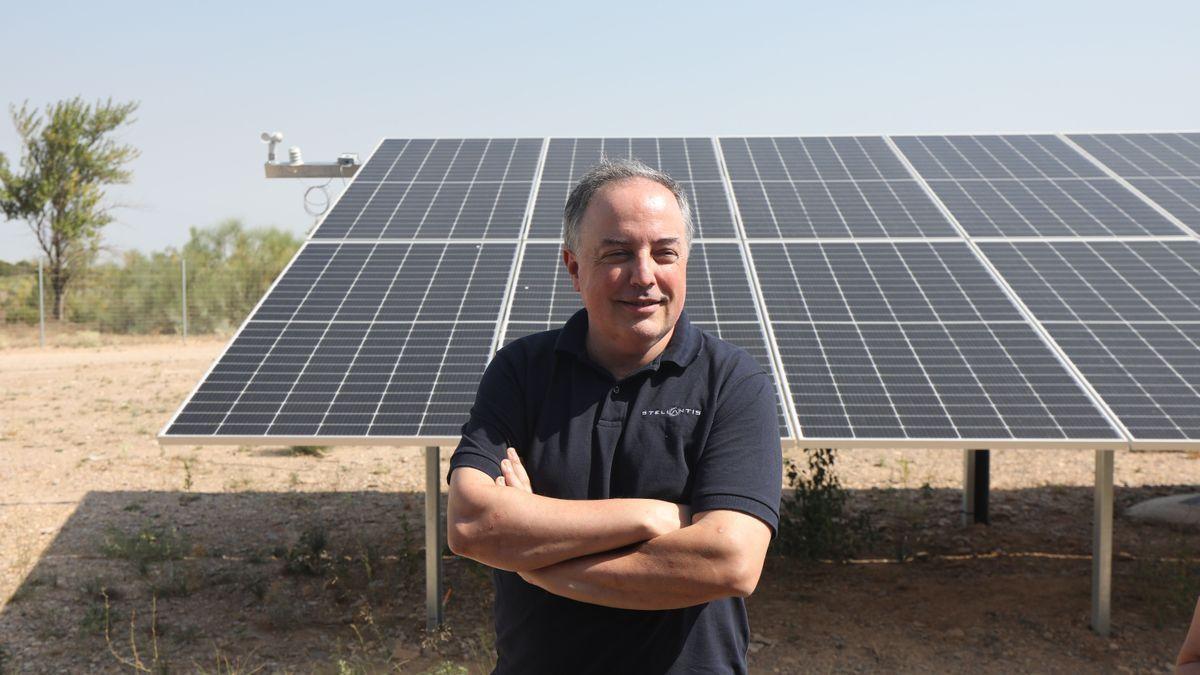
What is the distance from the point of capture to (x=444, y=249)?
952cm

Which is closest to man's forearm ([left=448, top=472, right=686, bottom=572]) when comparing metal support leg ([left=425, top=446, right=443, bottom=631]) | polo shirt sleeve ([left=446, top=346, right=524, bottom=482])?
polo shirt sleeve ([left=446, top=346, right=524, bottom=482])

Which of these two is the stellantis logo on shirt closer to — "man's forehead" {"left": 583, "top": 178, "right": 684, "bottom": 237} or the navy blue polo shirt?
the navy blue polo shirt

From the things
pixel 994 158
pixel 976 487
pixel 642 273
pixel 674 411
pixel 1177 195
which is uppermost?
pixel 994 158

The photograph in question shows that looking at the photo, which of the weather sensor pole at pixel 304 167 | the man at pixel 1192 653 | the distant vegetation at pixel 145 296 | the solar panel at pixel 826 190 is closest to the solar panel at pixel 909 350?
the solar panel at pixel 826 190

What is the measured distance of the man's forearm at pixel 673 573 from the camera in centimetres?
279

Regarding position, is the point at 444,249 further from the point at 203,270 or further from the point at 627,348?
the point at 203,270

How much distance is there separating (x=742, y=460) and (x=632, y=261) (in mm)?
666

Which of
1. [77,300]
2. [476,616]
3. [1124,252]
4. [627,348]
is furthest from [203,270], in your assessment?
[627,348]

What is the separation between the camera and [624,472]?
297 centimetres

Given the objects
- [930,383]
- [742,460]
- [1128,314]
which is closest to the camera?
[742,460]

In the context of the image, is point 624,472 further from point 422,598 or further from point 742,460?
point 422,598

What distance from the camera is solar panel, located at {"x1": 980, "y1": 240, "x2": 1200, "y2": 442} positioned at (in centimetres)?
693

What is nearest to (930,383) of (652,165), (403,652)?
(403,652)

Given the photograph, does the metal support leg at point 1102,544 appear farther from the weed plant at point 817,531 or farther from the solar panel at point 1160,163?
the solar panel at point 1160,163
